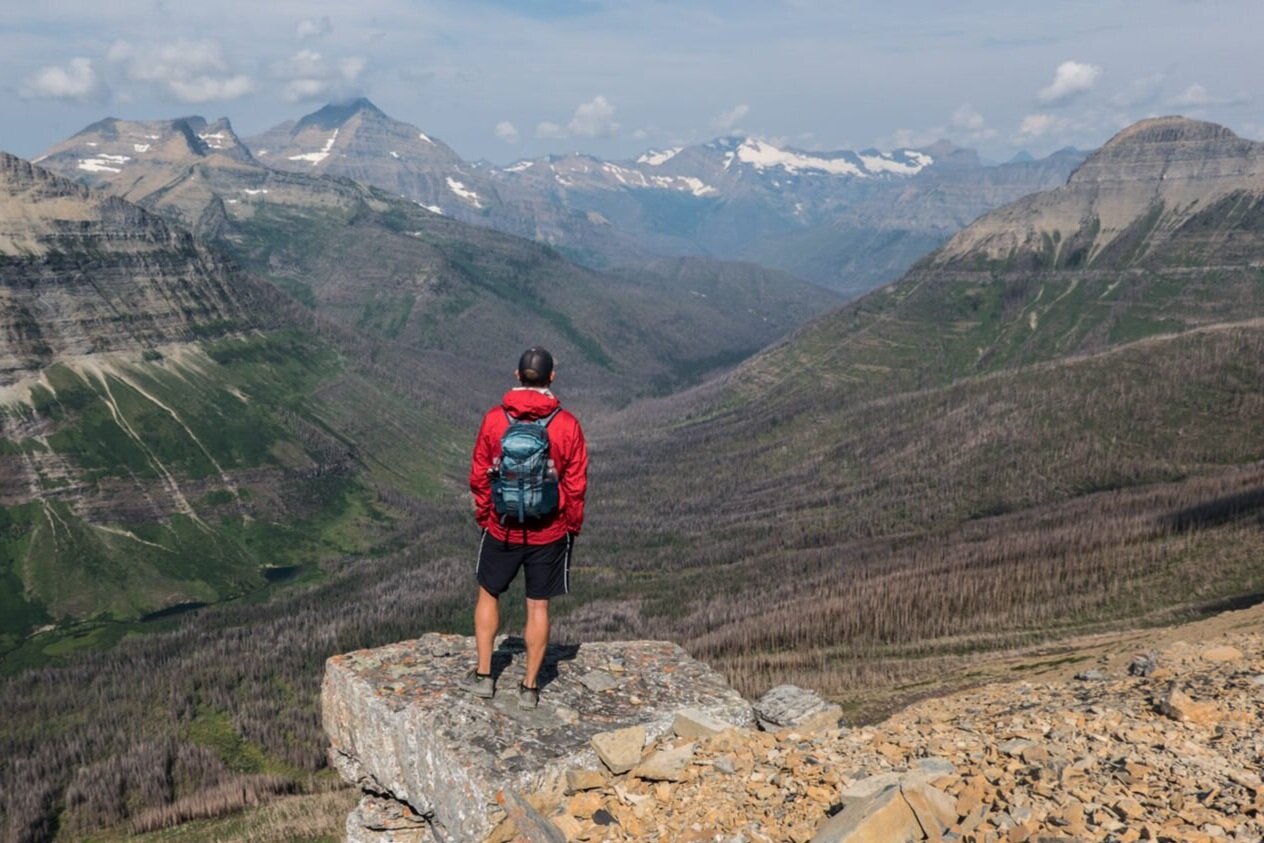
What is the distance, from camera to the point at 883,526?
180750 mm

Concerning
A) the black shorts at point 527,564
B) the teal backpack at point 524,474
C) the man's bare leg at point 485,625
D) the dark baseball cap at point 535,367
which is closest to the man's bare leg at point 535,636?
the black shorts at point 527,564

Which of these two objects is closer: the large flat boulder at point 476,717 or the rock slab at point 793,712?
the large flat boulder at point 476,717

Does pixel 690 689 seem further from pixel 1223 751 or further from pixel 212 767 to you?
pixel 212 767

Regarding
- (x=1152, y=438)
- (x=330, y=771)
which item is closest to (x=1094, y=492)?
(x=1152, y=438)

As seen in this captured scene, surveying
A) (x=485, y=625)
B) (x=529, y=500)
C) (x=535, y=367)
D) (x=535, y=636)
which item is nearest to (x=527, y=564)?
(x=535, y=636)

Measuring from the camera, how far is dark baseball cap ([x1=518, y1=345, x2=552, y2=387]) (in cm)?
2075

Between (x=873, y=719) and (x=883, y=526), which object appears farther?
(x=883, y=526)

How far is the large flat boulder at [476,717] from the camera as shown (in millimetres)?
19531

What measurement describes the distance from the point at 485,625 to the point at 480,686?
5.29 ft

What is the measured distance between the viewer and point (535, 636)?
72.7 ft

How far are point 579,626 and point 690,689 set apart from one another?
386 feet

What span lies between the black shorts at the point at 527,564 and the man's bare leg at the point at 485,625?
29 centimetres

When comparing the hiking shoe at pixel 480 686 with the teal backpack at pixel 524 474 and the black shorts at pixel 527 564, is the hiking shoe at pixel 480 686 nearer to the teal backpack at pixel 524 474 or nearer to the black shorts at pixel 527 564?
the black shorts at pixel 527 564

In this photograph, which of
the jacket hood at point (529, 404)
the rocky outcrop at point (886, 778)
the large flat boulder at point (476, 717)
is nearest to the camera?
the rocky outcrop at point (886, 778)
